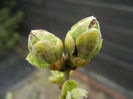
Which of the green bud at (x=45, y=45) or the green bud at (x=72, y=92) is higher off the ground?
the green bud at (x=45, y=45)

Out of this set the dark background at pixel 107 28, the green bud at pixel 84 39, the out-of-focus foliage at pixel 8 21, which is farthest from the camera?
the out-of-focus foliage at pixel 8 21

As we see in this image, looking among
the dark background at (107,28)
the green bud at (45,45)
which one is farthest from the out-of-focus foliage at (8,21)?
the green bud at (45,45)

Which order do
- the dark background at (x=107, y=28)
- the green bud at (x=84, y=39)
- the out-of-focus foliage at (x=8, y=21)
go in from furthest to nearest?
the out-of-focus foliage at (x=8, y=21) → the dark background at (x=107, y=28) → the green bud at (x=84, y=39)

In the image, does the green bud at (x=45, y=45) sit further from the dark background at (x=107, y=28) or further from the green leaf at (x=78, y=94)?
the dark background at (x=107, y=28)

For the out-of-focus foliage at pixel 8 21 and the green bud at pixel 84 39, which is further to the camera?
the out-of-focus foliage at pixel 8 21

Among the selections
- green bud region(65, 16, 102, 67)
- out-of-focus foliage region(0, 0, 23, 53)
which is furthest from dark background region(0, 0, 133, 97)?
green bud region(65, 16, 102, 67)

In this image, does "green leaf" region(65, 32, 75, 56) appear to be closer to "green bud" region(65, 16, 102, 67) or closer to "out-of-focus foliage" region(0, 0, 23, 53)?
"green bud" region(65, 16, 102, 67)

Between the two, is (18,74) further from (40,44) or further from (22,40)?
(40,44)

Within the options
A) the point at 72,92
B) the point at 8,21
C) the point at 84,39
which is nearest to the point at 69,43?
the point at 84,39

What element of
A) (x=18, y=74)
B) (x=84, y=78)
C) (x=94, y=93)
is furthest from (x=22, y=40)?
(x=94, y=93)
